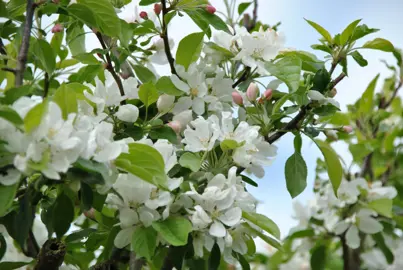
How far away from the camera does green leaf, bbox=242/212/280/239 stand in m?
1.15

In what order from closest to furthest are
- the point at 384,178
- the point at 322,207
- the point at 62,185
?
the point at 62,185, the point at 322,207, the point at 384,178

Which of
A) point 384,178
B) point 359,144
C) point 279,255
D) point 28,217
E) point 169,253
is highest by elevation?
point 28,217

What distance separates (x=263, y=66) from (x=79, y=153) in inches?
23.7

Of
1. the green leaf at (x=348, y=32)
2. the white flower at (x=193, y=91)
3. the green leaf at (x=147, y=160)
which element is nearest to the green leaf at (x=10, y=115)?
the green leaf at (x=147, y=160)

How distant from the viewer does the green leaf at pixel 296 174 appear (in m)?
1.35

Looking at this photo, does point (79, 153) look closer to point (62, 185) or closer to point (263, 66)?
point (62, 185)

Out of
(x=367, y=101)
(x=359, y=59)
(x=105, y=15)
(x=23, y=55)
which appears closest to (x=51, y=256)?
(x=23, y=55)

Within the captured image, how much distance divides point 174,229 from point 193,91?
390 millimetres

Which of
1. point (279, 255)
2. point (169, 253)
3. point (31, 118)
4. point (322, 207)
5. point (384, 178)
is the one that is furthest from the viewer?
point (384, 178)

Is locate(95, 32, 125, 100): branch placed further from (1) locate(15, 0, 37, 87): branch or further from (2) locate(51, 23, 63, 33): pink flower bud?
(1) locate(15, 0, 37, 87): branch

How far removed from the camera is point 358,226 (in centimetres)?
193

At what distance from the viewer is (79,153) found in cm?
89

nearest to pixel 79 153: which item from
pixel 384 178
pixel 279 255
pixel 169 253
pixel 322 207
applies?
pixel 169 253

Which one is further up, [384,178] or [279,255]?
[384,178]
